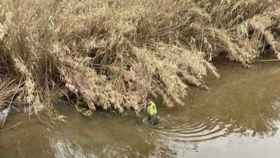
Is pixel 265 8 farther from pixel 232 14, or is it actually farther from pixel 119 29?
pixel 119 29

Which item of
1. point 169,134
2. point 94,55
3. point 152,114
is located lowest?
point 169,134

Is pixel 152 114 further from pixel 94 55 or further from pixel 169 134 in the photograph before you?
pixel 94 55

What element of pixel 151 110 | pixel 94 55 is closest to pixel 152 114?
pixel 151 110

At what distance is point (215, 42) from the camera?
6703 mm

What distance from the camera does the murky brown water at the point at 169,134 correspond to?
4555 mm

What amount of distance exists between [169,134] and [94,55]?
144 centimetres

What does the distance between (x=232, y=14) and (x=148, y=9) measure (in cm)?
180

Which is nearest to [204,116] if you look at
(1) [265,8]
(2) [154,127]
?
(2) [154,127]

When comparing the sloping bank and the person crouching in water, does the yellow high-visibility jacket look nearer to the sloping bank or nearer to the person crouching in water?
the person crouching in water

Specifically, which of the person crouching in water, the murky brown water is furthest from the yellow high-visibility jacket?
the murky brown water

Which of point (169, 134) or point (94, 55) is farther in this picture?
point (94, 55)

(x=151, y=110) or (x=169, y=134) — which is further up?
(x=151, y=110)

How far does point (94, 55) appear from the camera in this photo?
220 inches

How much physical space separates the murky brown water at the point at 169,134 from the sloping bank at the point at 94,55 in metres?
0.21
